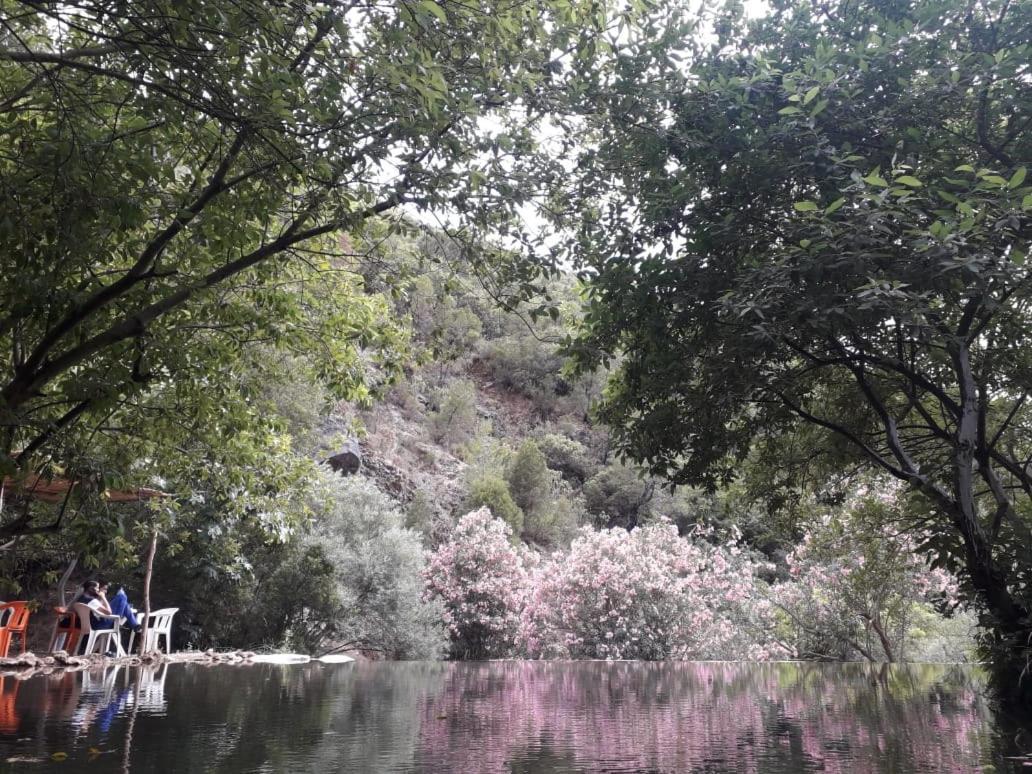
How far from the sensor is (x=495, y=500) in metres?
33.9

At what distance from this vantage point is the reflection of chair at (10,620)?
1177 centimetres

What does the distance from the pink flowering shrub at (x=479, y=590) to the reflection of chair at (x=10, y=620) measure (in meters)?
10.1

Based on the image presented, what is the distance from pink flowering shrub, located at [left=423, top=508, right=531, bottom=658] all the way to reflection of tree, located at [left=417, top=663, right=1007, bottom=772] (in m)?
11.4

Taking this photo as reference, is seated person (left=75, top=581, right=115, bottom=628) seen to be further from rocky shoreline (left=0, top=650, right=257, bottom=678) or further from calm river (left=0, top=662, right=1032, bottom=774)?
calm river (left=0, top=662, right=1032, bottom=774)

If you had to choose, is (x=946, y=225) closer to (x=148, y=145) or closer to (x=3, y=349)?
(x=148, y=145)

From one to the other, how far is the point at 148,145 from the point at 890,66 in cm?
584

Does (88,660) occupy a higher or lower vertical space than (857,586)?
lower

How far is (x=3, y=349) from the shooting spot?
7.57m

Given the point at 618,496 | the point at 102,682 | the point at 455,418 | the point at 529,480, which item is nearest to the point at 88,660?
the point at 102,682

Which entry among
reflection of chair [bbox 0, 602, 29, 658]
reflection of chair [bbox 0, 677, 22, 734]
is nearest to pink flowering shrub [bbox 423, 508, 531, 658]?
reflection of chair [bbox 0, 602, 29, 658]

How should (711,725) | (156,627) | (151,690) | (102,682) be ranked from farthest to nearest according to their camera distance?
1. (156,627)
2. (102,682)
3. (151,690)
4. (711,725)

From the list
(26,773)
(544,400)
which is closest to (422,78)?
(26,773)

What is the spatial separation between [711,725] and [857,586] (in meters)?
8.54

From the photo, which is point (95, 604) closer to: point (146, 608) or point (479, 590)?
point (146, 608)
